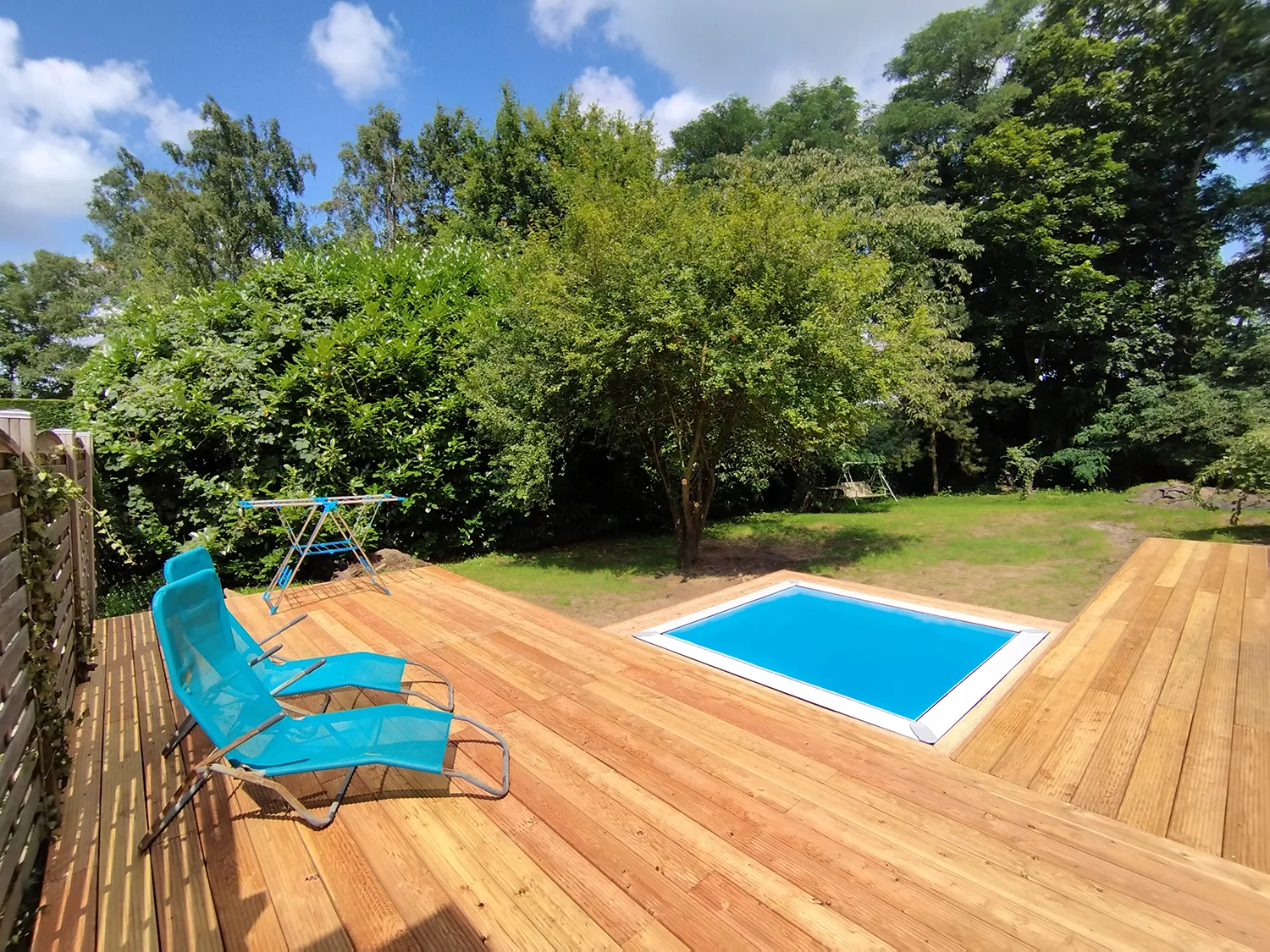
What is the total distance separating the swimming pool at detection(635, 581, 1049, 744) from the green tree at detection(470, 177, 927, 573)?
2134mm

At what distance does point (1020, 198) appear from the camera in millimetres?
16844

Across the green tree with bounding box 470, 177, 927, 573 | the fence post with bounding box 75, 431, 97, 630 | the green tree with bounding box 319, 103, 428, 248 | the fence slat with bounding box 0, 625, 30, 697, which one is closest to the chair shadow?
the fence slat with bounding box 0, 625, 30, 697

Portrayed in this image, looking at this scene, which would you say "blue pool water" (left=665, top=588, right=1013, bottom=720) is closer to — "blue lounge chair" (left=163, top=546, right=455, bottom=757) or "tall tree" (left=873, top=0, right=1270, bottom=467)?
"blue lounge chair" (left=163, top=546, right=455, bottom=757)

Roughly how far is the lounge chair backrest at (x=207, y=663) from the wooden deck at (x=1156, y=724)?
124 inches

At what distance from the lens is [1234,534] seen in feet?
31.2

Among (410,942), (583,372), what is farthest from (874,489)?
(410,942)

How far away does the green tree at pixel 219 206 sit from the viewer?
19.0 metres

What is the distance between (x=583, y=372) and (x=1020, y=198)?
17.0 meters

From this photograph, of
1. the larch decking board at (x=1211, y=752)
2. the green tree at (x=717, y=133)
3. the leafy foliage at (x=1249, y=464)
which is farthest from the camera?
the green tree at (x=717, y=133)

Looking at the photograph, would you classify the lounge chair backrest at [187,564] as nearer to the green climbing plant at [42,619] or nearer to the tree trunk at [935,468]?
the green climbing plant at [42,619]

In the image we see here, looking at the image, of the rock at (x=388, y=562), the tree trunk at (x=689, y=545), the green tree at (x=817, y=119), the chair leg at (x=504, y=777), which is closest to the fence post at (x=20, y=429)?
the chair leg at (x=504, y=777)

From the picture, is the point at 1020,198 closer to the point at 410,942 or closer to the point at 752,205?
the point at 752,205

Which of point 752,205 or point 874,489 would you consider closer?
point 752,205

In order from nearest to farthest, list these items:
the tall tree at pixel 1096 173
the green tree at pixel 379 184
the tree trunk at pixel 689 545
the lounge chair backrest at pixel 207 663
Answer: the lounge chair backrest at pixel 207 663 → the tree trunk at pixel 689 545 → the tall tree at pixel 1096 173 → the green tree at pixel 379 184
